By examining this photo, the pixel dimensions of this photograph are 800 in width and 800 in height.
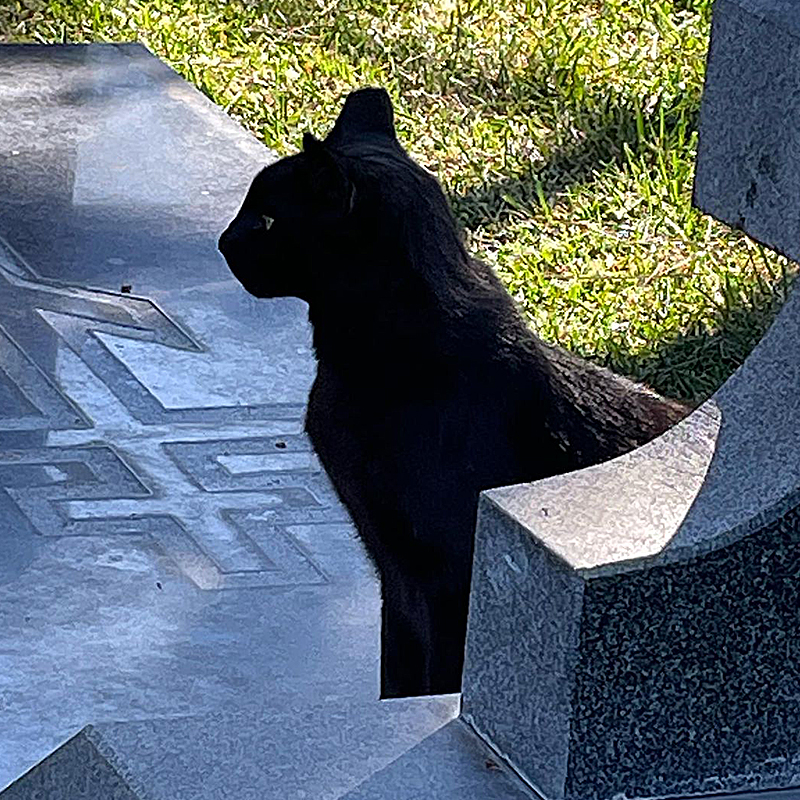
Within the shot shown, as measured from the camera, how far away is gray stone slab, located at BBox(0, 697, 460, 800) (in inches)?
96.3

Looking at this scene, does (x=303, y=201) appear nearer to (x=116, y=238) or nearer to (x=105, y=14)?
(x=116, y=238)

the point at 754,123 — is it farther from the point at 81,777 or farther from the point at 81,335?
the point at 81,335

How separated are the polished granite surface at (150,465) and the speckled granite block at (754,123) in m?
0.78

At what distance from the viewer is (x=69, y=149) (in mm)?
6777

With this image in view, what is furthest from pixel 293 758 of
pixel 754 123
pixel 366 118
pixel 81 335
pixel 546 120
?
pixel 546 120

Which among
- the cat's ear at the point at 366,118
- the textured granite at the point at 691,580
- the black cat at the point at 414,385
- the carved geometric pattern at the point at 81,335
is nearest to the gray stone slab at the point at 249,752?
the textured granite at the point at 691,580

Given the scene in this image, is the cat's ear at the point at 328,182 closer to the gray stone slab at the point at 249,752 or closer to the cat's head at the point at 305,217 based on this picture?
the cat's head at the point at 305,217

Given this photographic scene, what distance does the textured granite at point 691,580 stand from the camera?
240cm

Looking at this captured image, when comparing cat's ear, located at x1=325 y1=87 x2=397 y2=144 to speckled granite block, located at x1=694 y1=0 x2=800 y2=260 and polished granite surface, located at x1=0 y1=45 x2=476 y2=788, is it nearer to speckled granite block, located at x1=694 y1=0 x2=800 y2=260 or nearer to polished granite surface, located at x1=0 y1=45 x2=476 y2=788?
polished granite surface, located at x1=0 y1=45 x2=476 y2=788

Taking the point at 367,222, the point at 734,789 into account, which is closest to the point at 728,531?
the point at 734,789

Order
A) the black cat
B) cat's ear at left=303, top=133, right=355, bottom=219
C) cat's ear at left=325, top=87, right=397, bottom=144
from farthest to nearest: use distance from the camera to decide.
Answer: cat's ear at left=325, top=87, right=397, bottom=144
cat's ear at left=303, top=133, right=355, bottom=219
the black cat

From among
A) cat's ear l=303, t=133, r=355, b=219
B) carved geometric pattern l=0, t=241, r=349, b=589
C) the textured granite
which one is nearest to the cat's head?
cat's ear l=303, t=133, r=355, b=219

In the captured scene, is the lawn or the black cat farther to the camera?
the lawn

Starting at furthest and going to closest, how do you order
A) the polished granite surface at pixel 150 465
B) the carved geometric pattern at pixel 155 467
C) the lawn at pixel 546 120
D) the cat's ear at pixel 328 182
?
the lawn at pixel 546 120 → the carved geometric pattern at pixel 155 467 → the polished granite surface at pixel 150 465 → the cat's ear at pixel 328 182
